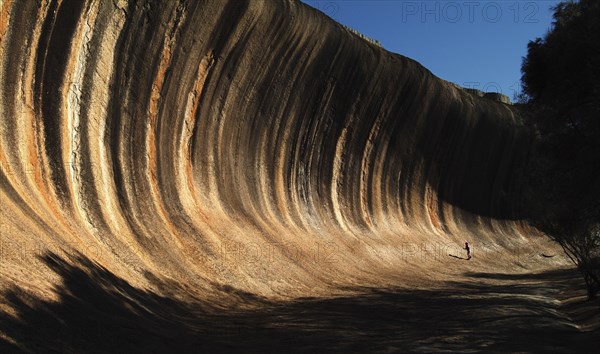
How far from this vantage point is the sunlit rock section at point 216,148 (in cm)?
1297

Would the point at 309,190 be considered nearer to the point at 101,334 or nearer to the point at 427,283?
the point at 427,283

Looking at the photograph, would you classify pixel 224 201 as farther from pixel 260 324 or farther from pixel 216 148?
pixel 260 324

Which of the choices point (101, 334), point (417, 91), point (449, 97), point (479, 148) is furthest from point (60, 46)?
point (479, 148)

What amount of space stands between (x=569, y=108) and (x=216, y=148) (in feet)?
35.5

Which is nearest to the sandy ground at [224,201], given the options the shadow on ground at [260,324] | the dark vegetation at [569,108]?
the shadow on ground at [260,324]

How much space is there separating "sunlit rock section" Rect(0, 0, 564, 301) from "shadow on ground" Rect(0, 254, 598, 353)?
699 mm

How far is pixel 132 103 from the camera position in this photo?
52.6ft

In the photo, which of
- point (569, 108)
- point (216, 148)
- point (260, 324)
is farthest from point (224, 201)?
point (569, 108)

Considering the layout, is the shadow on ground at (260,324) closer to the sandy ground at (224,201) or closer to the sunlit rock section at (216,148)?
the sandy ground at (224,201)

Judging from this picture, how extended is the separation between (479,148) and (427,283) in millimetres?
17246

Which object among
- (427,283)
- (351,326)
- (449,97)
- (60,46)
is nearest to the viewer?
(351,326)

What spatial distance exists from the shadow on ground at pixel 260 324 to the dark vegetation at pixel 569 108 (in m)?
2.63

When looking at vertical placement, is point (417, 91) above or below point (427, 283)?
above

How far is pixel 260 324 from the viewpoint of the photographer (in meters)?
11.7
